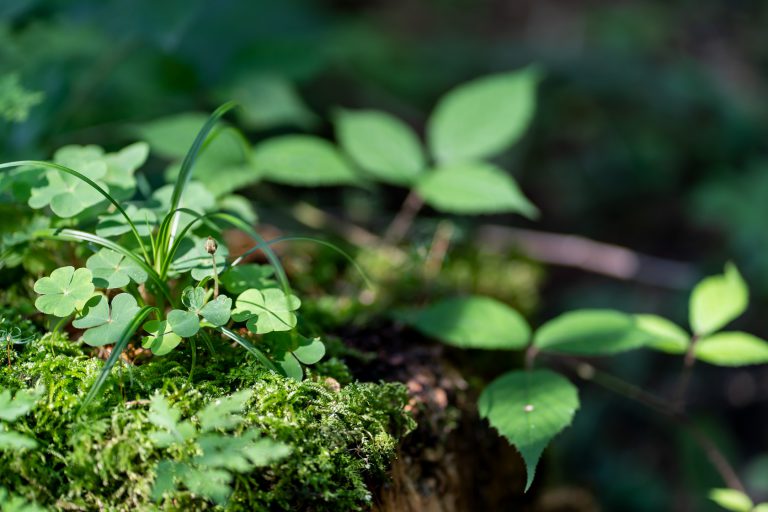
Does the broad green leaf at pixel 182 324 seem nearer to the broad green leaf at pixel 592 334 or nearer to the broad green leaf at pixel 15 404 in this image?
the broad green leaf at pixel 15 404

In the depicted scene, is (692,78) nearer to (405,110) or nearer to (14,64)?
(405,110)

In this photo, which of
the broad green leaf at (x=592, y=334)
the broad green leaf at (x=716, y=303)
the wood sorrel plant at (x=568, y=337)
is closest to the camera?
the wood sorrel plant at (x=568, y=337)

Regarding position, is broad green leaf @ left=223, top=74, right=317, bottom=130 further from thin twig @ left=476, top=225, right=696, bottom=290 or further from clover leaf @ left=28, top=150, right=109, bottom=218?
clover leaf @ left=28, top=150, right=109, bottom=218

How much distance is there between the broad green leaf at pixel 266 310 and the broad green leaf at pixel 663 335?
897 millimetres

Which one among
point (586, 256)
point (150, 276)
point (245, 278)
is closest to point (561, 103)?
point (586, 256)

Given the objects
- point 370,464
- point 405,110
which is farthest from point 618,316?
point 405,110

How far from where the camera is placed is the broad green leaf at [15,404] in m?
0.93

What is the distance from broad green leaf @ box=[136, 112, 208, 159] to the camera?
72.4 inches

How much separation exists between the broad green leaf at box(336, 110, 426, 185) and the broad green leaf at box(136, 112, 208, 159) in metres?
0.47

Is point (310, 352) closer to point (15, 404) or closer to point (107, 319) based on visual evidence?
point (107, 319)

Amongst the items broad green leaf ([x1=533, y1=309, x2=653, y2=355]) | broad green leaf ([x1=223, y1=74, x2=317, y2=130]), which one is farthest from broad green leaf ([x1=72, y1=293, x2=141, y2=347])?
broad green leaf ([x1=223, y1=74, x2=317, y2=130])

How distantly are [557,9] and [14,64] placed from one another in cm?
507

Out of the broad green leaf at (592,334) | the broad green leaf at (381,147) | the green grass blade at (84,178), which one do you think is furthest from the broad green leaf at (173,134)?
the broad green leaf at (592,334)

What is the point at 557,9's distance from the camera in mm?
5930
